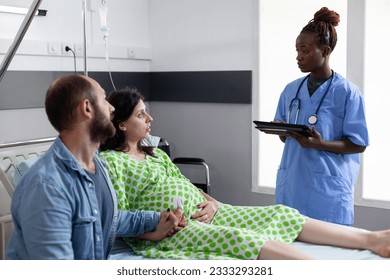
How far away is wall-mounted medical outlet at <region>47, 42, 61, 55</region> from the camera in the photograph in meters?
3.34

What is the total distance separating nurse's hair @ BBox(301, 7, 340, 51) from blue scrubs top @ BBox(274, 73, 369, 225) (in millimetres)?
193

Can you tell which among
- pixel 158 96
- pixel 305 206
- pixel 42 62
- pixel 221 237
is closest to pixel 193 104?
pixel 158 96

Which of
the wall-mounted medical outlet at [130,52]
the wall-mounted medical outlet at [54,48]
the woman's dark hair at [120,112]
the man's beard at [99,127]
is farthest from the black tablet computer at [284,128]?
the wall-mounted medical outlet at [130,52]

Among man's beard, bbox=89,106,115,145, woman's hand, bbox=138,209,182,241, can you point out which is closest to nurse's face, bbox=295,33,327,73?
woman's hand, bbox=138,209,182,241

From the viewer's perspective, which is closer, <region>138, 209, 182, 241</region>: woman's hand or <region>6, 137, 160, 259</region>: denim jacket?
<region>6, 137, 160, 259</region>: denim jacket

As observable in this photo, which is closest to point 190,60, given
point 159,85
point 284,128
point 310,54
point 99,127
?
point 159,85

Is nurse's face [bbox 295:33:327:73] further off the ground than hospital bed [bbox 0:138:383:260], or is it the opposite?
nurse's face [bbox 295:33:327:73]

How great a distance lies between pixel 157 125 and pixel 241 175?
0.87 m

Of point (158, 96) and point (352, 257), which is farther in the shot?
point (158, 96)

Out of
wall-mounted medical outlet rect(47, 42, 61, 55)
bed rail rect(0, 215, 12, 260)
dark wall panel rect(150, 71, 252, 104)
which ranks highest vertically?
wall-mounted medical outlet rect(47, 42, 61, 55)

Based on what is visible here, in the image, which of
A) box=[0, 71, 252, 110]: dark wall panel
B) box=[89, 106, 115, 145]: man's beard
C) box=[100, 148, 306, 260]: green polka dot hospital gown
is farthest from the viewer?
box=[0, 71, 252, 110]: dark wall panel

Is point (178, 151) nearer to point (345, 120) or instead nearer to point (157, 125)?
point (157, 125)

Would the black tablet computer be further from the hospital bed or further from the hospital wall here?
the hospital wall
